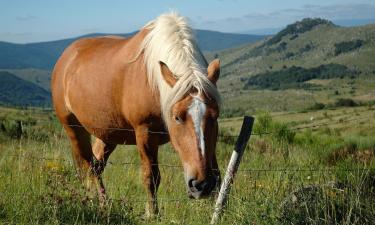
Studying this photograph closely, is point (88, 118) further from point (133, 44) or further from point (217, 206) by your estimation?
point (217, 206)

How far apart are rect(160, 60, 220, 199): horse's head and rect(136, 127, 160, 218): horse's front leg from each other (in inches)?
31.0

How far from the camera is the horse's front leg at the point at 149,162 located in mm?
5391

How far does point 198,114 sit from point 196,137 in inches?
8.4

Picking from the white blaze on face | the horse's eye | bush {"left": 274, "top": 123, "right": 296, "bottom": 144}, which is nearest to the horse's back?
the horse's eye

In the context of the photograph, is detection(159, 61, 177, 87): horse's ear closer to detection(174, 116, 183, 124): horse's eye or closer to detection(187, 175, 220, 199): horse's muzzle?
detection(174, 116, 183, 124): horse's eye

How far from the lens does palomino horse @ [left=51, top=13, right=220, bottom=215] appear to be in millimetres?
4434

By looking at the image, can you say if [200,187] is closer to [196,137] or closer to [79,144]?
[196,137]

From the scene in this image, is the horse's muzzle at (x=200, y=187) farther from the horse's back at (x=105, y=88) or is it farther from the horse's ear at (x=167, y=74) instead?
the horse's back at (x=105, y=88)

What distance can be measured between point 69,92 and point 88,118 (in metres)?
0.70

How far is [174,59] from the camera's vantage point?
5.07 meters

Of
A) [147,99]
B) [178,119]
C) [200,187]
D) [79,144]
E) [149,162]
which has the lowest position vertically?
[79,144]

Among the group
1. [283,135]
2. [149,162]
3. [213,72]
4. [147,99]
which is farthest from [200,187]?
Answer: [283,135]

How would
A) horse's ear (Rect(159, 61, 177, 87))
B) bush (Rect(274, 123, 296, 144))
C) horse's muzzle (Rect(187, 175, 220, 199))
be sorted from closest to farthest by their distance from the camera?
horse's muzzle (Rect(187, 175, 220, 199))
horse's ear (Rect(159, 61, 177, 87))
bush (Rect(274, 123, 296, 144))

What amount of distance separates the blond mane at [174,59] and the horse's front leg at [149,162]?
0.55 meters
